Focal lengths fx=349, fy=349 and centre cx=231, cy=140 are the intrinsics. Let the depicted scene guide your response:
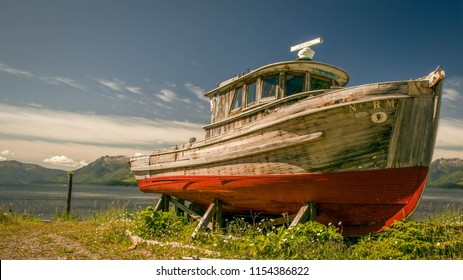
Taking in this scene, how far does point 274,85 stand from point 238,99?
1.50 meters

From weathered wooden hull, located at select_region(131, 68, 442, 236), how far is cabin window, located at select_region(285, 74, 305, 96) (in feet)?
3.07

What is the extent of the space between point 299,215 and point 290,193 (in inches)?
21.1

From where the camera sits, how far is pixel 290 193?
26.0ft

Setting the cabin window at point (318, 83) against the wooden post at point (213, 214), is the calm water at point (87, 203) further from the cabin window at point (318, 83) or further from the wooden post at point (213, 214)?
the wooden post at point (213, 214)

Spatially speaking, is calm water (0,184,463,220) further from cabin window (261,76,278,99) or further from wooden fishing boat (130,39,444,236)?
cabin window (261,76,278,99)

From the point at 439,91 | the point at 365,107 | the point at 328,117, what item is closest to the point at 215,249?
the point at 328,117

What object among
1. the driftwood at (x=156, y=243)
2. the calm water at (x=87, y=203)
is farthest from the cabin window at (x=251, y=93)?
the calm water at (x=87, y=203)

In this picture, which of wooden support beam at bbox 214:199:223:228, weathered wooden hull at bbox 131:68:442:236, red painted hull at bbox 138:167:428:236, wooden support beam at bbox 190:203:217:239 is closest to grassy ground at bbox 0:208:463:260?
wooden support beam at bbox 190:203:217:239

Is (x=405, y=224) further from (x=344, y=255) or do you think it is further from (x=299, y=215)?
(x=299, y=215)

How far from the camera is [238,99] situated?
10492 mm

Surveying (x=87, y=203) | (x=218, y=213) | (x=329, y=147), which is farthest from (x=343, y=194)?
(x=87, y=203)

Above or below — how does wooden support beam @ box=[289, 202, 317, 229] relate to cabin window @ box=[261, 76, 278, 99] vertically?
below

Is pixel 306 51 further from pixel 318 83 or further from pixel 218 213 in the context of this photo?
pixel 218 213

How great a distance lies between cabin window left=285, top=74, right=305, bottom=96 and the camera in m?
9.20
